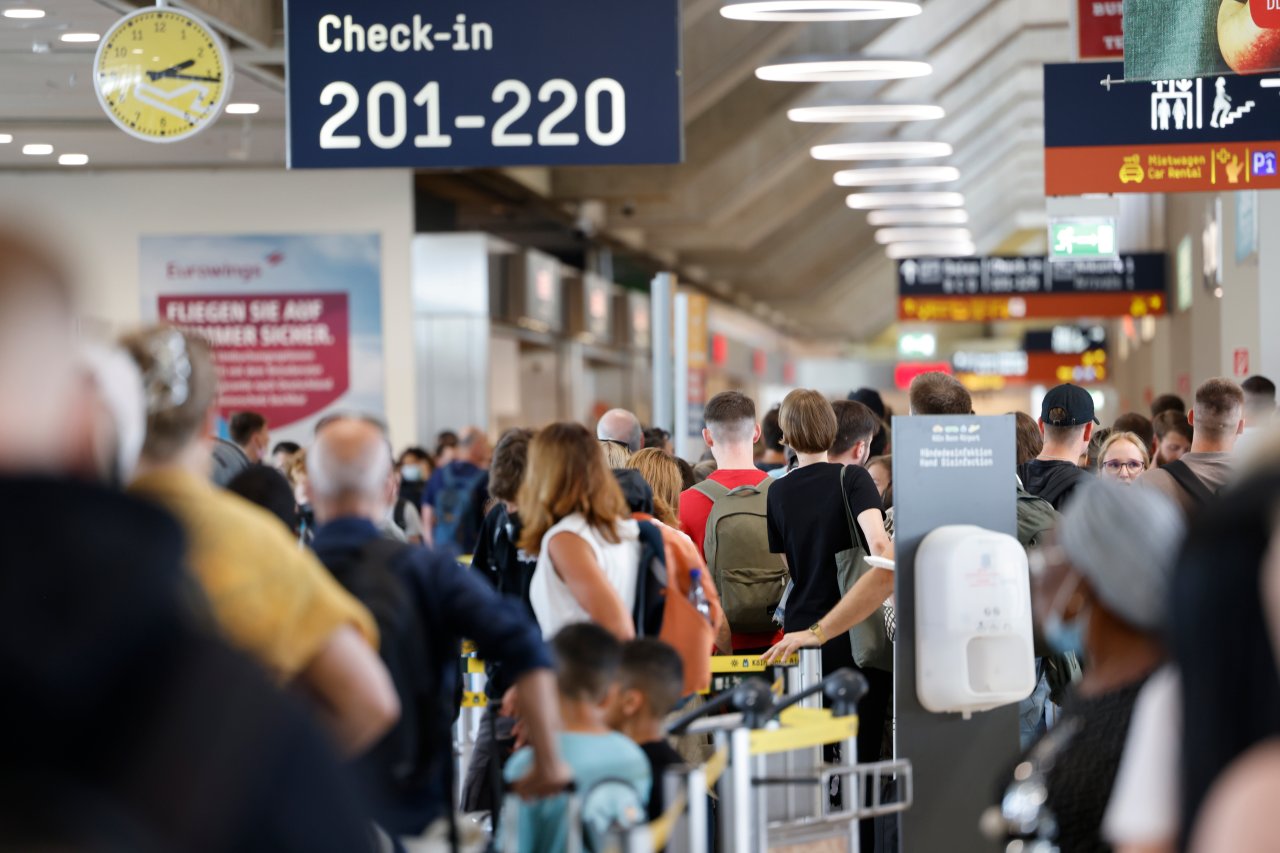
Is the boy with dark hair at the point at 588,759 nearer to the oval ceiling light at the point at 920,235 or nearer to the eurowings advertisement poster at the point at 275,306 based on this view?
the eurowings advertisement poster at the point at 275,306

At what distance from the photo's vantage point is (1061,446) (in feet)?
21.4

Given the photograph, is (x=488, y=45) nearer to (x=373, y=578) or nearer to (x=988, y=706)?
(x=988, y=706)

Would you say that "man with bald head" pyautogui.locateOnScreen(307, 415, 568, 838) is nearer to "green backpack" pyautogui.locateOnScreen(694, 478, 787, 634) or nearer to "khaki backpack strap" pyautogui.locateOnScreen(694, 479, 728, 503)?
"green backpack" pyautogui.locateOnScreen(694, 478, 787, 634)

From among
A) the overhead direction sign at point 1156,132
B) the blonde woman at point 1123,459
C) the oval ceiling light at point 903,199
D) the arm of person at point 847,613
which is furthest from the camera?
the oval ceiling light at point 903,199

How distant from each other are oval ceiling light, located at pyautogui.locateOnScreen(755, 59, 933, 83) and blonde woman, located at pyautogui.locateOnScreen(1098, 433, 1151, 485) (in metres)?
6.05

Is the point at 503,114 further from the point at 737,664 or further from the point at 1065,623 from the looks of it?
the point at 1065,623

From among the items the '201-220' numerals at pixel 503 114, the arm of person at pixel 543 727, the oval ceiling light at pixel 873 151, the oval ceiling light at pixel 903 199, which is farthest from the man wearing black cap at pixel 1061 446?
the oval ceiling light at pixel 903 199


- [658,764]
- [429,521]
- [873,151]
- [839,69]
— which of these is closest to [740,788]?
[658,764]

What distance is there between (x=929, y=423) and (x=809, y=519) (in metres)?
0.69

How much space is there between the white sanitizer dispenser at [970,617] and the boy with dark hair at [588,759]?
162cm

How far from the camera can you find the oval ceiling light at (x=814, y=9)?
10766 mm

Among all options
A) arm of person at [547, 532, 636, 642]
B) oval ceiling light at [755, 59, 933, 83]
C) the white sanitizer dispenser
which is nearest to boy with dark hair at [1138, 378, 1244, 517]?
the white sanitizer dispenser

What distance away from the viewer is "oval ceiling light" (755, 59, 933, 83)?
12867mm

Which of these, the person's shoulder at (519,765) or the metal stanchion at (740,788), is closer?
the person's shoulder at (519,765)
